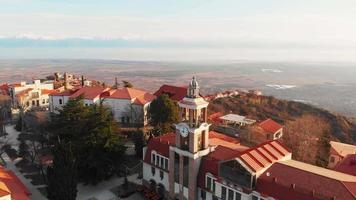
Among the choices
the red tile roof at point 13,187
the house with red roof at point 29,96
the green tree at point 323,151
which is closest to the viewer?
the red tile roof at point 13,187

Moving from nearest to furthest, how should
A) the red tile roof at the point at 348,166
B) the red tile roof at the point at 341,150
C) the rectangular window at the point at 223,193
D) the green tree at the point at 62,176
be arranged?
the rectangular window at the point at 223,193
the green tree at the point at 62,176
the red tile roof at the point at 348,166
the red tile roof at the point at 341,150

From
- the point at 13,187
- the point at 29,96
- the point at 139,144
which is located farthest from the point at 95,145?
the point at 29,96

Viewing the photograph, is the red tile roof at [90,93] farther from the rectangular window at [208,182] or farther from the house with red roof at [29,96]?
the rectangular window at [208,182]

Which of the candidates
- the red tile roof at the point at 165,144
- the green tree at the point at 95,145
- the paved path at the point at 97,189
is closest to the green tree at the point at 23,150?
the paved path at the point at 97,189

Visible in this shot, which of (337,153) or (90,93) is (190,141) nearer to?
(337,153)

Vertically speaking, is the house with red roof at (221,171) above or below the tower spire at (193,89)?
below

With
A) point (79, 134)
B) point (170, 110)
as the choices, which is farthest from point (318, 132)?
point (79, 134)

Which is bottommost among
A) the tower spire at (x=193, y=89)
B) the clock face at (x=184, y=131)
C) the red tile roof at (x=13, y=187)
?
the red tile roof at (x=13, y=187)

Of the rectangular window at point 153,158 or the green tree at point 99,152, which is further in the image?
the green tree at point 99,152
